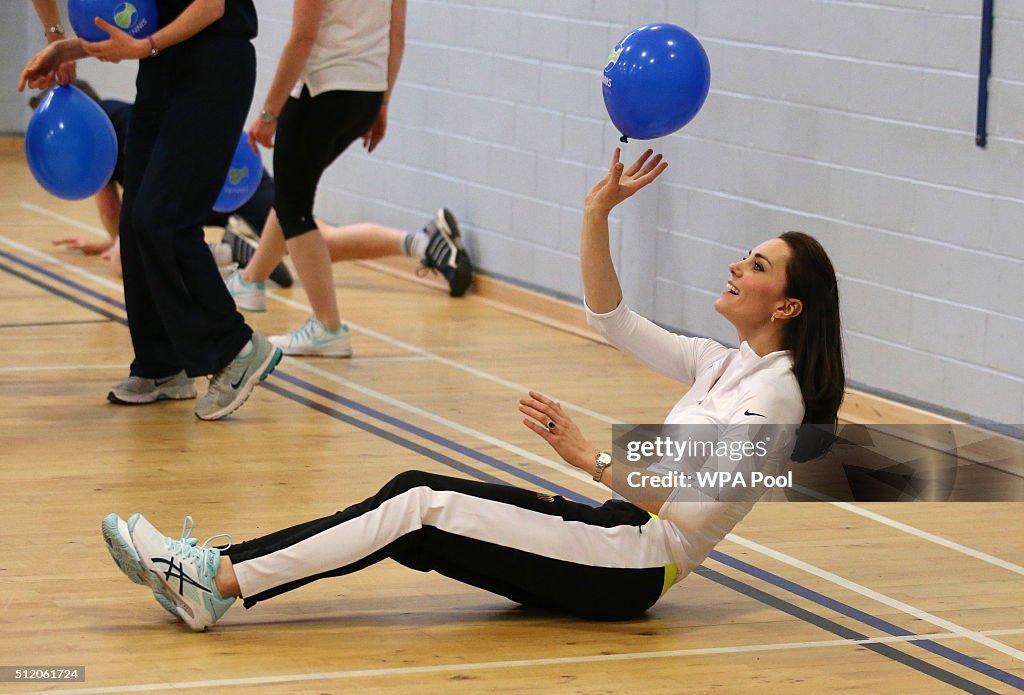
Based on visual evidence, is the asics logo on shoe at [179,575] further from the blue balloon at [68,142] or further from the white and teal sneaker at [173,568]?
the blue balloon at [68,142]

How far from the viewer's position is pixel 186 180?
14.8 feet

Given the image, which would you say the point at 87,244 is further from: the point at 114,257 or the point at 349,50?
the point at 349,50

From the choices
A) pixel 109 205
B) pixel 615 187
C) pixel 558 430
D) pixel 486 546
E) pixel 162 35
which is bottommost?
pixel 486 546

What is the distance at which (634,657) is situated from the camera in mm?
3029

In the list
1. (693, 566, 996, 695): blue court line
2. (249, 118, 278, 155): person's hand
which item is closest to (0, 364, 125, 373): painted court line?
(249, 118, 278, 155): person's hand

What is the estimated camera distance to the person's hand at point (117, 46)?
4.41 meters

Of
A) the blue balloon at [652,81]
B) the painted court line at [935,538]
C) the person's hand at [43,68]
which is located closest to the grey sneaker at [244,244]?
the person's hand at [43,68]

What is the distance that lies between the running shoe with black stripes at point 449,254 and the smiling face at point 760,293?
3.91 metres

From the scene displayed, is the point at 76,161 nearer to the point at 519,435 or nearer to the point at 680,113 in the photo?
the point at 519,435

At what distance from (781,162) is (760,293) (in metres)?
2.50

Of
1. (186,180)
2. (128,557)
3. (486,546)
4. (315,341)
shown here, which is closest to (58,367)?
(315,341)

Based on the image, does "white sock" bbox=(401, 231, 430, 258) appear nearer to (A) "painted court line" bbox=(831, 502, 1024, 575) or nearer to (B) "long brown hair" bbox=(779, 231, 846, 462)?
(A) "painted court line" bbox=(831, 502, 1024, 575)

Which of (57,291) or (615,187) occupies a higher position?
(615,187)

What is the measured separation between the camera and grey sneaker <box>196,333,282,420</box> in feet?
15.5
